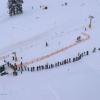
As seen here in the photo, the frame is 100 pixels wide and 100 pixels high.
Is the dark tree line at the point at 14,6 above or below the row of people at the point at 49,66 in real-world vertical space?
above

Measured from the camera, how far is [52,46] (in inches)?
1323

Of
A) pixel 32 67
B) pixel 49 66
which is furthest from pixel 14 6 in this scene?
pixel 49 66

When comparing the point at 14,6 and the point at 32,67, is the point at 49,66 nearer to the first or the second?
the point at 32,67

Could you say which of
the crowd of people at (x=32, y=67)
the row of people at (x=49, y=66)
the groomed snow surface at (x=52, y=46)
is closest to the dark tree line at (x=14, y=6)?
the groomed snow surface at (x=52, y=46)

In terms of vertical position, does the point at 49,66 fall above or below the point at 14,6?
below

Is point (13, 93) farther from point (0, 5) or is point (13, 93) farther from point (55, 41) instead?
point (0, 5)

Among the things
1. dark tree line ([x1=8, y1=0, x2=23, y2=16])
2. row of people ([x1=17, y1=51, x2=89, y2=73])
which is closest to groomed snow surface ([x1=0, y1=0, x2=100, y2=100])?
row of people ([x1=17, y1=51, x2=89, y2=73])

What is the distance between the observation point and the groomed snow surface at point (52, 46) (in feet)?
84.4

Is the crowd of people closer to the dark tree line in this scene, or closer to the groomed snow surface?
the groomed snow surface

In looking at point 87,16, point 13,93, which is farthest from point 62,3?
point 13,93

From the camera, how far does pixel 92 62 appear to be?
98.1 ft

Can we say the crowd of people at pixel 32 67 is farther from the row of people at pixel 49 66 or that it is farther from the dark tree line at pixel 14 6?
the dark tree line at pixel 14 6

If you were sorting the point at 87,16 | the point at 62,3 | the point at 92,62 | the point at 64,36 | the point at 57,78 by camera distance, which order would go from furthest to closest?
1. the point at 62,3
2. the point at 87,16
3. the point at 64,36
4. the point at 92,62
5. the point at 57,78

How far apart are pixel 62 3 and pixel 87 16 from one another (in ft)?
19.3
